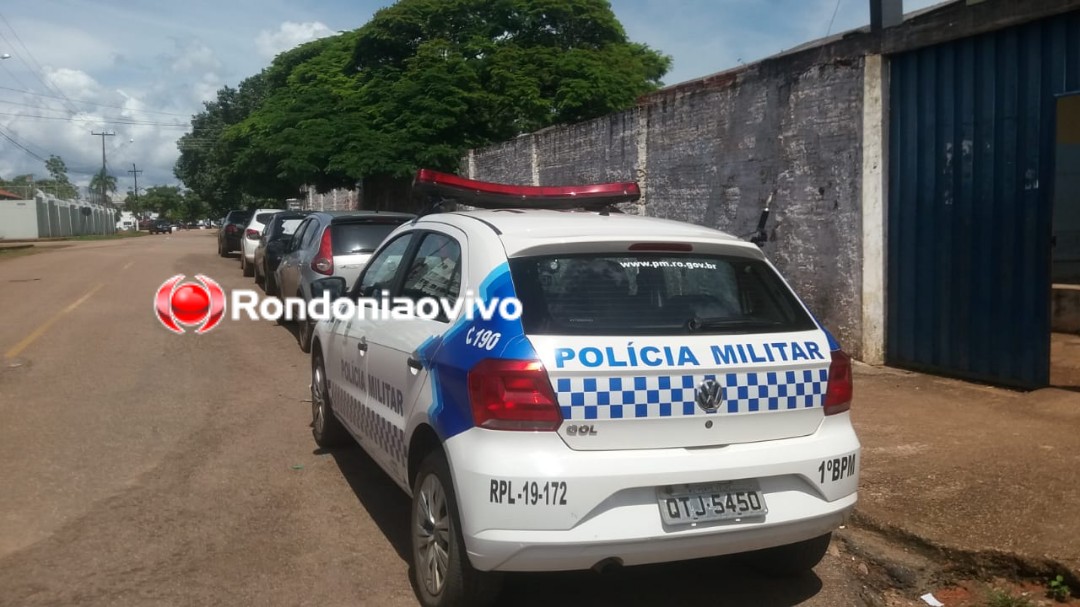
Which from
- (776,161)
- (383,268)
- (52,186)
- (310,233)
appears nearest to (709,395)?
(383,268)

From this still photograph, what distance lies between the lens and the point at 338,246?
9836 millimetres

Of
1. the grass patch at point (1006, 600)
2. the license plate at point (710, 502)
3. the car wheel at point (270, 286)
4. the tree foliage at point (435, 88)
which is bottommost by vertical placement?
the grass patch at point (1006, 600)

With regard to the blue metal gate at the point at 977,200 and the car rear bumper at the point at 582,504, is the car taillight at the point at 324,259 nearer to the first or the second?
the blue metal gate at the point at 977,200

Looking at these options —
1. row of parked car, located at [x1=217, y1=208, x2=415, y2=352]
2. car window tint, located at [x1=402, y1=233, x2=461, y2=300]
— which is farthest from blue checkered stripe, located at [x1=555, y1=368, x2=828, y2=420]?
row of parked car, located at [x1=217, y1=208, x2=415, y2=352]

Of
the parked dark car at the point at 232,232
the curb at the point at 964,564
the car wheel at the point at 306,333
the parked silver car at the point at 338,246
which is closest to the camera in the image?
the curb at the point at 964,564

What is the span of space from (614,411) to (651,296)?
58 centimetres

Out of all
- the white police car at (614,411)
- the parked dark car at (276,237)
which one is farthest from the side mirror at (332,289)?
the parked dark car at (276,237)

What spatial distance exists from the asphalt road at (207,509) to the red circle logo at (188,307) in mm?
2848

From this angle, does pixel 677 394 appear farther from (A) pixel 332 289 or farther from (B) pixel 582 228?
(A) pixel 332 289

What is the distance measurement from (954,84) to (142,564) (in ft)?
23.4

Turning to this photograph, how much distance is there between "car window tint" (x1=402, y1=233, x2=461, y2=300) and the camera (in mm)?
4133

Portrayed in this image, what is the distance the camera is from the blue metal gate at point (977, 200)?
23.1ft

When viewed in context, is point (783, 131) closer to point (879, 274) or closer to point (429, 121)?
point (879, 274)

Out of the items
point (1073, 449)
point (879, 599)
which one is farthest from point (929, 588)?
point (1073, 449)
